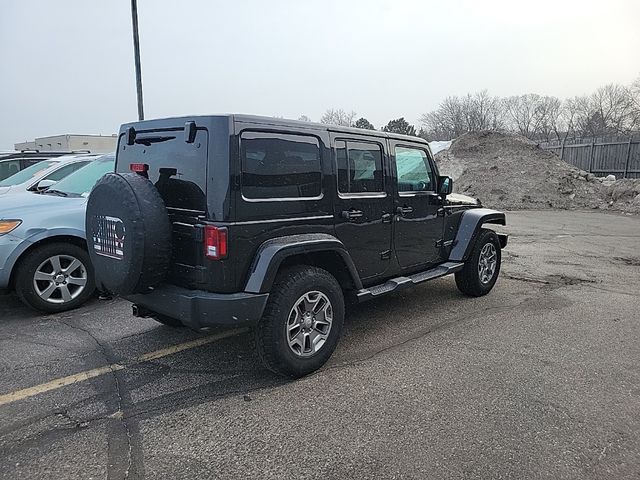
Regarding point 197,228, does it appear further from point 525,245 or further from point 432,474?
point 525,245

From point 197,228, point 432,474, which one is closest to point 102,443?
point 197,228

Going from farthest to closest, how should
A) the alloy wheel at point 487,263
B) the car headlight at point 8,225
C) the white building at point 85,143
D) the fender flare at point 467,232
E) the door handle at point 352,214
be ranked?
the white building at point 85,143 → the alloy wheel at point 487,263 → the fender flare at point 467,232 → the car headlight at point 8,225 → the door handle at point 352,214

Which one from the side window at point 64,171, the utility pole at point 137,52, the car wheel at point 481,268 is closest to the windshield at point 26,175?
the side window at point 64,171

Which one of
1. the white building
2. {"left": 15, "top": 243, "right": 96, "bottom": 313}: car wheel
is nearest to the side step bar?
{"left": 15, "top": 243, "right": 96, "bottom": 313}: car wheel

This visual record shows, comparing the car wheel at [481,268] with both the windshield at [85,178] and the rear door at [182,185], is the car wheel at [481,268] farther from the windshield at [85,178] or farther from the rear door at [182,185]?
the windshield at [85,178]

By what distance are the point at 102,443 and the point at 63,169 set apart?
519 cm

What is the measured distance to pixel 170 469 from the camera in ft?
8.73

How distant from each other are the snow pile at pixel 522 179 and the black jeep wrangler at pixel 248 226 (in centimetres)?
1653

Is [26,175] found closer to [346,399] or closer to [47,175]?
[47,175]

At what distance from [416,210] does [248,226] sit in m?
2.26

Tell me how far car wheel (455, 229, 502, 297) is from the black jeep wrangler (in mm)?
1739

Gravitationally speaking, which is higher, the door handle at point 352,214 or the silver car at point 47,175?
the silver car at point 47,175

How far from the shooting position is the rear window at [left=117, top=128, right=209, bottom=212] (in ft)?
11.2

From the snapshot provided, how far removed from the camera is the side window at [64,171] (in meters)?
6.75
